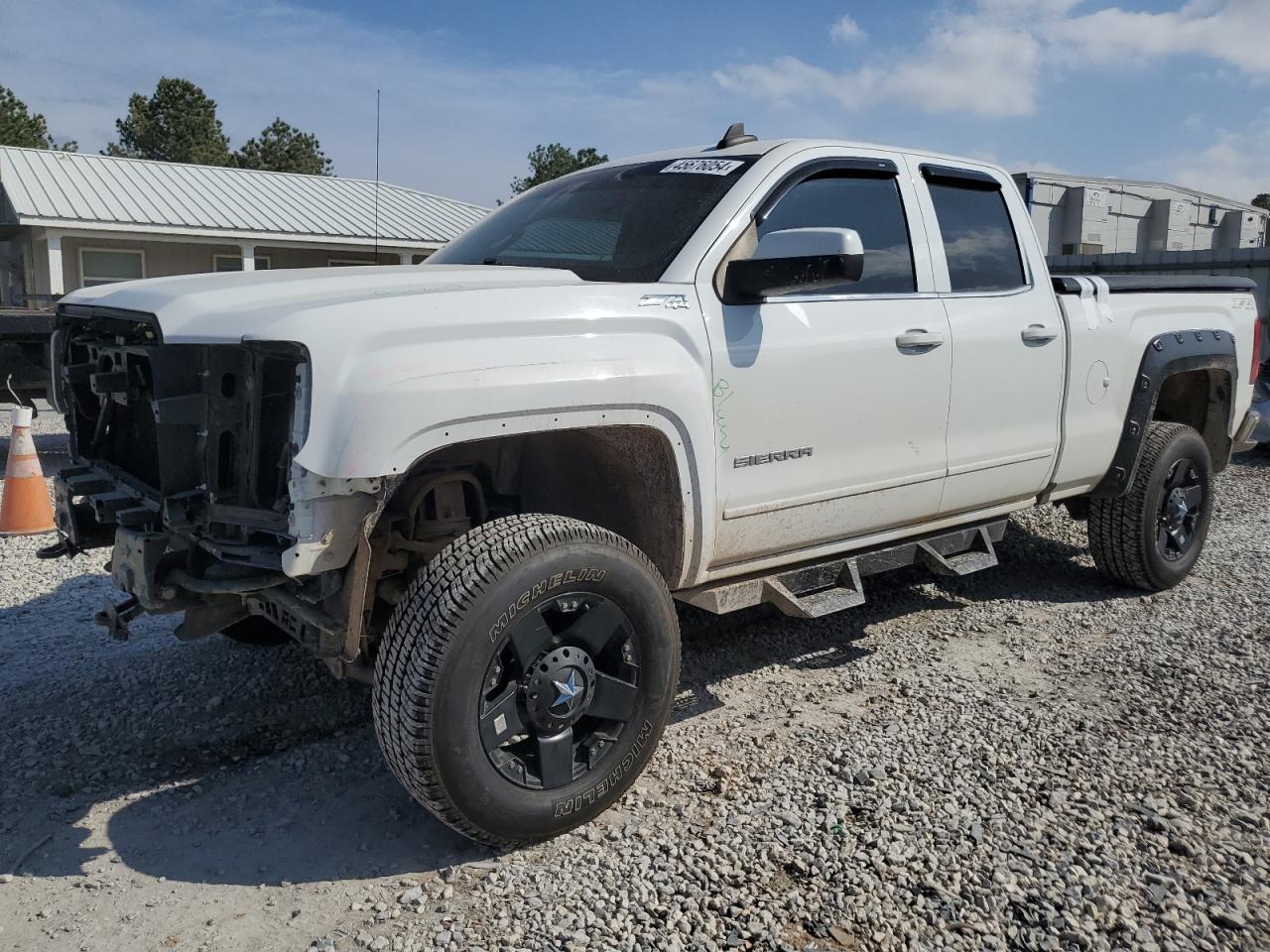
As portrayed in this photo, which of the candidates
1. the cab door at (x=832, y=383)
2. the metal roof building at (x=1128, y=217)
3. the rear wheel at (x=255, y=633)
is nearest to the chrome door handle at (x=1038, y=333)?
the cab door at (x=832, y=383)

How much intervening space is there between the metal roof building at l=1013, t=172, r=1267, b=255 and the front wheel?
757 inches

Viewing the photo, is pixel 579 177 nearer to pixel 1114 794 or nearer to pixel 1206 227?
pixel 1114 794

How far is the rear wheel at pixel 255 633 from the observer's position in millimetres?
4445

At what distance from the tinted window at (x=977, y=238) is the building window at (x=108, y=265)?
21057 millimetres

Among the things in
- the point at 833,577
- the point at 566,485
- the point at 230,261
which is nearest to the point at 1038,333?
the point at 833,577

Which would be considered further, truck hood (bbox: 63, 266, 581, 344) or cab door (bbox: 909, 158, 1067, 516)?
cab door (bbox: 909, 158, 1067, 516)

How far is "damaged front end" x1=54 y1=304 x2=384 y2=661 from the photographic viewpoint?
2.66m

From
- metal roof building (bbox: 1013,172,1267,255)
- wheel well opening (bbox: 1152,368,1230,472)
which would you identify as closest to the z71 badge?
wheel well opening (bbox: 1152,368,1230,472)

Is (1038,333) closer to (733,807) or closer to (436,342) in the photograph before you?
(733,807)

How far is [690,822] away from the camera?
10.3 feet

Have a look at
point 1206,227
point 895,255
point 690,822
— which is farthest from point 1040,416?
point 1206,227

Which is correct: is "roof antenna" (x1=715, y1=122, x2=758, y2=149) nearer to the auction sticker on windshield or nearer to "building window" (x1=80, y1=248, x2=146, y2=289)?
the auction sticker on windshield

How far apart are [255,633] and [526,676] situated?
2.06 m

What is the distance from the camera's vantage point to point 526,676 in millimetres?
2934
